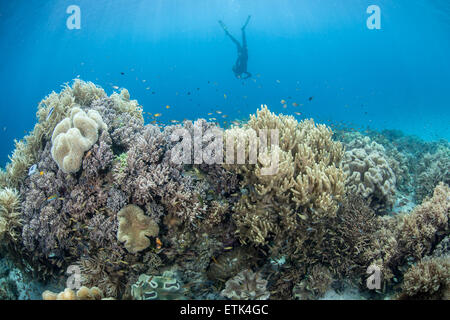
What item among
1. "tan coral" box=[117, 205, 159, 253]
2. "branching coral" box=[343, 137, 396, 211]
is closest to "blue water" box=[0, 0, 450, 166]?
"branching coral" box=[343, 137, 396, 211]

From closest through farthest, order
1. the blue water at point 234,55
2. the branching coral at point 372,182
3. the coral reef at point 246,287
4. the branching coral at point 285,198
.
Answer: the coral reef at point 246,287 → the branching coral at point 285,198 → the branching coral at point 372,182 → the blue water at point 234,55

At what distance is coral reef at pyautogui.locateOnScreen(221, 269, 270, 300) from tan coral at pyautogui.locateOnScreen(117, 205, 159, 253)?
162 cm

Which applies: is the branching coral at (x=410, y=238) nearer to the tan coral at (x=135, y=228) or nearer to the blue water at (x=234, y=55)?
the tan coral at (x=135, y=228)

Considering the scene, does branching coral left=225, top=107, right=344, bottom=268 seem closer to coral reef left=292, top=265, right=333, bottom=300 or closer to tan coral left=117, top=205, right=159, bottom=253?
coral reef left=292, top=265, right=333, bottom=300

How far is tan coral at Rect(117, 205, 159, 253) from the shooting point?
4.07m

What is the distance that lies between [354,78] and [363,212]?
15565 centimetres

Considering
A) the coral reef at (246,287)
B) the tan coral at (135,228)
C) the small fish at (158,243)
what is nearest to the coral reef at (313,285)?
the coral reef at (246,287)

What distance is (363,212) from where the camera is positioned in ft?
15.9

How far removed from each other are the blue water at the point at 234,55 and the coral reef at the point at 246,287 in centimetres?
2739

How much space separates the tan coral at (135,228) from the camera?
13.4ft

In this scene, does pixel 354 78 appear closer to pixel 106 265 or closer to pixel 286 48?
pixel 286 48

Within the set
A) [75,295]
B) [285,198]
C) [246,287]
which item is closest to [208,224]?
[246,287]
